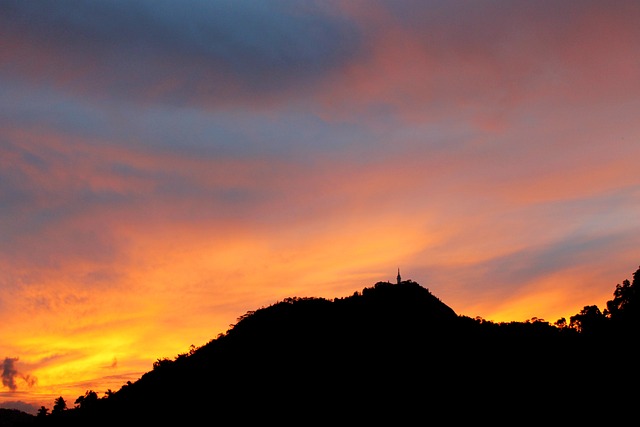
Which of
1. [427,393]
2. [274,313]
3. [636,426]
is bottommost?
[636,426]

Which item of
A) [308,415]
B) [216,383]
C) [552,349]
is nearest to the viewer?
[308,415]

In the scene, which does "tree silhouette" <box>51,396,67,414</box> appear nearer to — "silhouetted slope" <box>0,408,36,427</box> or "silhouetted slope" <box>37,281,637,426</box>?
"silhouetted slope" <box>37,281,637,426</box>

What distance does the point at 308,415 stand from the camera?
53.8m

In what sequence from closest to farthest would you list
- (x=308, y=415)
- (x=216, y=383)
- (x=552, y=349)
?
(x=308, y=415)
(x=216, y=383)
(x=552, y=349)

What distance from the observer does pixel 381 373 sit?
2298 inches

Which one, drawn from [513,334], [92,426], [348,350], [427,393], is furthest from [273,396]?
[513,334]

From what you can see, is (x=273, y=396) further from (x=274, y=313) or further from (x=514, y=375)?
(x=514, y=375)

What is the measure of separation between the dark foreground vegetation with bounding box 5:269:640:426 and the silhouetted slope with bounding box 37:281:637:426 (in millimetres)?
135

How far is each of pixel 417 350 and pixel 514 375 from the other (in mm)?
9224

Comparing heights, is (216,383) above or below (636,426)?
above

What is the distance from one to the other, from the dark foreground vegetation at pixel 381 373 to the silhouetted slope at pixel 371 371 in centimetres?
14

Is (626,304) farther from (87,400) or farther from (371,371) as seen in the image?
(87,400)

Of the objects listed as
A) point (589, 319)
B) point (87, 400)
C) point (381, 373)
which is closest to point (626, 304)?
point (589, 319)

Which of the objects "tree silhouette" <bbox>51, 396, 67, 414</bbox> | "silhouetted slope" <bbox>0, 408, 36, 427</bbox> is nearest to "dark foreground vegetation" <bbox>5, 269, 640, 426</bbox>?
"tree silhouette" <bbox>51, 396, 67, 414</bbox>
